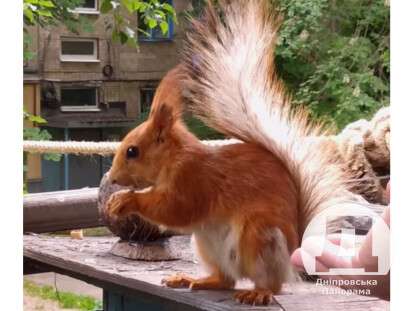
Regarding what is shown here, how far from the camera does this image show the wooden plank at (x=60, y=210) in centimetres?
118

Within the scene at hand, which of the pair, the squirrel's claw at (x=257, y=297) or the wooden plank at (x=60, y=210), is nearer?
the squirrel's claw at (x=257, y=297)

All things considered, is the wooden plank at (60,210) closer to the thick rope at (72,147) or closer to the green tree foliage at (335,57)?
the thick rope at (72,147)

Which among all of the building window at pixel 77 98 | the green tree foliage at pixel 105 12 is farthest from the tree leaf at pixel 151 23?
the building window at pixel 77 98

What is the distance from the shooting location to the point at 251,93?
1.13 m

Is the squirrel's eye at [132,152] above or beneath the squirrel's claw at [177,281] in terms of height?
above

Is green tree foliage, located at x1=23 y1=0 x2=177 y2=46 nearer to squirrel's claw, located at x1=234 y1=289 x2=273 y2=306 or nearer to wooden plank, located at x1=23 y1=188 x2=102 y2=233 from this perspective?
wooden plank, located at x1=23 y1=188 x2=102 y2=233

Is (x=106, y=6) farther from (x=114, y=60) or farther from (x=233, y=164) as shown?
(x=233, y=164)

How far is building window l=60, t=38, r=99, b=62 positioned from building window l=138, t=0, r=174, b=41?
2.3 inches

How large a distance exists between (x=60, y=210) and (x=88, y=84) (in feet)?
0.56

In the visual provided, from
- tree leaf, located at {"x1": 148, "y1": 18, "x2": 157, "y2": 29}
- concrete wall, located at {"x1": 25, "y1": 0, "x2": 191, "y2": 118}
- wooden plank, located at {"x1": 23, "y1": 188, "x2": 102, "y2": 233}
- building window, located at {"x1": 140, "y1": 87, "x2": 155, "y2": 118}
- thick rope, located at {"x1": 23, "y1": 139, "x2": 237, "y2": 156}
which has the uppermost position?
tree leaf, located at {"x1": 148, "y1": 18, "x2": 157, "y2": 29}

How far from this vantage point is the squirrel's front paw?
1098 millimetres

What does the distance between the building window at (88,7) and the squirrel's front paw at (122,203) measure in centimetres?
24

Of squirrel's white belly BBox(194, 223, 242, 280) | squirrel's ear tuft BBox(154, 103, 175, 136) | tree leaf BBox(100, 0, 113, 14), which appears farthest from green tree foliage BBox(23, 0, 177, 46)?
squirrel's white belly BBox(194, 223, 242, 280)
